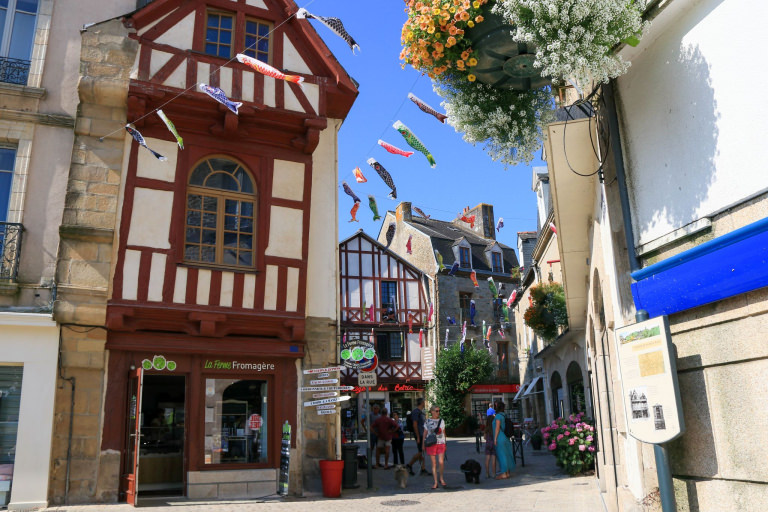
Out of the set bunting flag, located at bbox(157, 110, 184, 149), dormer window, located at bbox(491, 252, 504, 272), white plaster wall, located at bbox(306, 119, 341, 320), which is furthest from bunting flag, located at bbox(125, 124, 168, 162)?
dormer window, located at bbox(491, 252, 504, 272)

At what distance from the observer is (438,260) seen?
3347 centimetres

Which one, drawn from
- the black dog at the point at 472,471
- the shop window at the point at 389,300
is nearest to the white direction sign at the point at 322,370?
the black dog at the point at 472,471

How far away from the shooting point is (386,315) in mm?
30484

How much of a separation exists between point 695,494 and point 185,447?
7.76 meters

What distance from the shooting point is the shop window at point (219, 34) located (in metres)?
10.9

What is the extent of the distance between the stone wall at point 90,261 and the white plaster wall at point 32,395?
14 cm

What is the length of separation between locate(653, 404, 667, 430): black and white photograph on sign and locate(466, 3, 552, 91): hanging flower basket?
244cm

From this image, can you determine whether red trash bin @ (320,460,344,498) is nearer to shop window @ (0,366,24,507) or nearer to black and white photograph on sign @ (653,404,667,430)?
shop window @ (0,366,24,507)

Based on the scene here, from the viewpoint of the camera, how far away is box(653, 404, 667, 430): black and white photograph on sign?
3927 millimetres

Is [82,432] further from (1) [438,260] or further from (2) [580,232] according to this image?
(1) [438,260]

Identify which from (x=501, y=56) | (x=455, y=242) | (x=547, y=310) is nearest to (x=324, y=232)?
(x=501, y=56)

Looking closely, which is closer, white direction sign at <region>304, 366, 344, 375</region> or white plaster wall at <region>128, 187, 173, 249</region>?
white plaster wall at <region>128, 187, 173, 249</region>

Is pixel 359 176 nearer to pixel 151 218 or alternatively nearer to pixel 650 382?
pixel 151 218

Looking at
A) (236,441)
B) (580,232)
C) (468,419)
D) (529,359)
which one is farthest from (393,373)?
(580,232)
